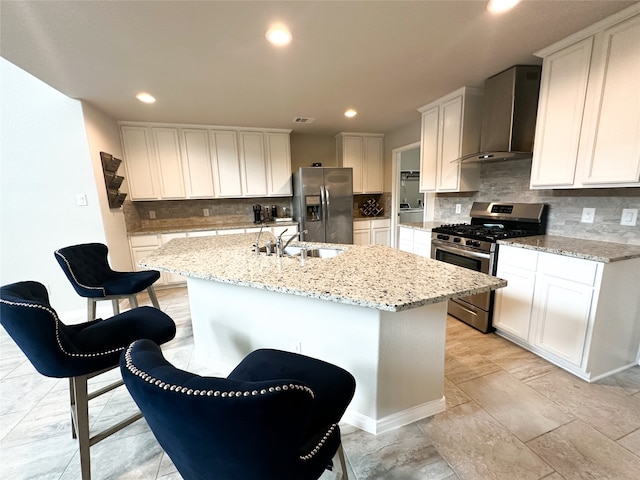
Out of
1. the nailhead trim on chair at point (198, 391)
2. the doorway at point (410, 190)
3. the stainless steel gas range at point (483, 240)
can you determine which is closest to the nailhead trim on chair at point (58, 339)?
the nailhead trim on chair at point (198, 391)

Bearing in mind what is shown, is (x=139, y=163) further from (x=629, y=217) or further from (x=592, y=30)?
(x=629, y=217)

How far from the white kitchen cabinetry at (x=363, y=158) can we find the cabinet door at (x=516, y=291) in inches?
113

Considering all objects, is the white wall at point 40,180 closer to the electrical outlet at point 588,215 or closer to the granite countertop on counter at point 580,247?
the granite countertop on counter at point 580,247

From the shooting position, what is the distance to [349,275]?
1.38 m

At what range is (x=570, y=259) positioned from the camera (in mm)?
1801

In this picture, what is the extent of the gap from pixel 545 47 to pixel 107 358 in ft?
11.4

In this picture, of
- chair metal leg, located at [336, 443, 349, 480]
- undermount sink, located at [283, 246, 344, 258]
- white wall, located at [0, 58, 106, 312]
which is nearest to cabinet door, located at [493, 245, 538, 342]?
undermount sink, located at [283, 246, 344, 258]

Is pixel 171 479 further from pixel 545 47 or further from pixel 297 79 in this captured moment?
pixel 545 47

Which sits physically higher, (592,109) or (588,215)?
(592,109)

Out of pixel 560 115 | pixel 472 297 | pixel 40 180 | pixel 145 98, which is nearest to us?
pixel 560 115

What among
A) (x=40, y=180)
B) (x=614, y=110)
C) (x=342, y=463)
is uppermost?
(x=614, y=110)

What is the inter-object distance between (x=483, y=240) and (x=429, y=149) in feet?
4.89

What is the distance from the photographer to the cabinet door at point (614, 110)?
5.51 ft

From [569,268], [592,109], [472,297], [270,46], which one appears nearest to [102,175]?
[270,46]
